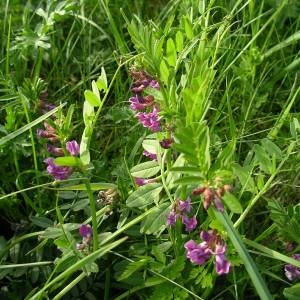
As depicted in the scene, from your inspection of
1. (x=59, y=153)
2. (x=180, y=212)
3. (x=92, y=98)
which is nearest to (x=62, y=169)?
(x=59, y=153)

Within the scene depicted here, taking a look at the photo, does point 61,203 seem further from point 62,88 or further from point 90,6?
point 90,6

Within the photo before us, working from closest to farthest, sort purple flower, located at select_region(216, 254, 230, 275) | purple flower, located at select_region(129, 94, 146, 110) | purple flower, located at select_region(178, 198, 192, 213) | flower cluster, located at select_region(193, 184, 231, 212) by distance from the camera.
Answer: flower cluster, located at select_region(193, 184, 231, 212) < purple flower, located at select_region(216, 254, 230, 275) < purple flower, located at select_region(178, 198, 192, 213) < purple flower, located at select_region(129, 94, 146, 110)

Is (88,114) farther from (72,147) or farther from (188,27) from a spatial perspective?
(188,27)

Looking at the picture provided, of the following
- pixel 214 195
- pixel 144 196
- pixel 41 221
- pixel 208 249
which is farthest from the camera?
pixel 41 221

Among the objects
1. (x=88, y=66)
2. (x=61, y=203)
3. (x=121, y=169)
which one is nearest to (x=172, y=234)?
(x=121, y=169)

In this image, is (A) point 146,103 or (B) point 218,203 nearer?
(B) point 218,203

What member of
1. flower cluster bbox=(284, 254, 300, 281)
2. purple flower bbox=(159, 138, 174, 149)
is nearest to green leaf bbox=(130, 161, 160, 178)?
purple flower bbox=(159, 138, 174, 149)

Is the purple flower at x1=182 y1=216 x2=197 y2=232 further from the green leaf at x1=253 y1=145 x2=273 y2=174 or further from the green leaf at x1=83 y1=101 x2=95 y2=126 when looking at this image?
the green leaf at x1=83 y1=101 x2=95 y2=126

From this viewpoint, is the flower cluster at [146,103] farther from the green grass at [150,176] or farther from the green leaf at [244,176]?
the green leaf at [244,176]
